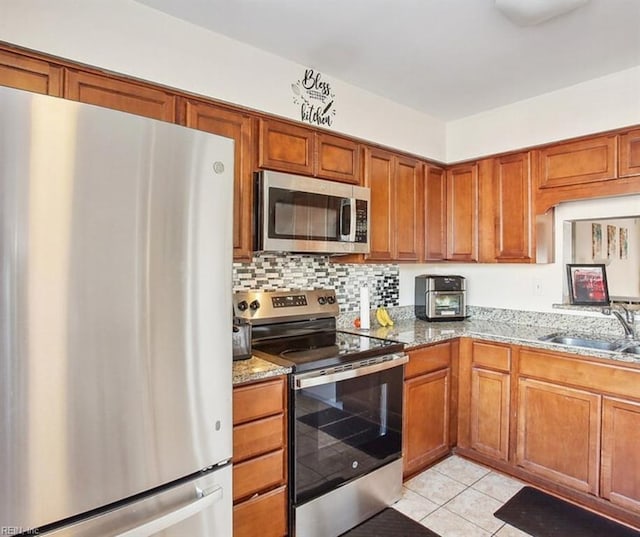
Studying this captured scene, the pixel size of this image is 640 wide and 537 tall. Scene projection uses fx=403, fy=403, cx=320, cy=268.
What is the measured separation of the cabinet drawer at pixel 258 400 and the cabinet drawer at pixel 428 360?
0.94 m

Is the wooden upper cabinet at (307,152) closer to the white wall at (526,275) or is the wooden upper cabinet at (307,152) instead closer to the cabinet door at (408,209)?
the cabinet door at (408,209)

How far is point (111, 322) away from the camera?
109 cm

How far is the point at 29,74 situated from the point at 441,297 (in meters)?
2.86

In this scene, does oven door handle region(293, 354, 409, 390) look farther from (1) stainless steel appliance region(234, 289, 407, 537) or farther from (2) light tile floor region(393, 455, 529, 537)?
(2) light tile floor region(393, 455, 529, 537)

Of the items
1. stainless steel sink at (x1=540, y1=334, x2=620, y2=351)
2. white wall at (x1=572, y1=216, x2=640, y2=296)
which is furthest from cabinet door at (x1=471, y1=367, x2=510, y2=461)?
white wall at (x1=572, y1=216, x2=640, y2=296)

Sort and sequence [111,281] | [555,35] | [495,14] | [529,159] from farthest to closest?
[529,159]
[555,35]
[495,14]
[111,281]

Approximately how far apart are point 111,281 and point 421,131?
262 cm

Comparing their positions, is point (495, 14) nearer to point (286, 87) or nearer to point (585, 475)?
point (286, 87)

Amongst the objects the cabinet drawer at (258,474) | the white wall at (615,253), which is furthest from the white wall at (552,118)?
the cabinet drawer at (258,474)

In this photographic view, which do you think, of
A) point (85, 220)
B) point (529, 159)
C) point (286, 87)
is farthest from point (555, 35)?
point (85, 220)

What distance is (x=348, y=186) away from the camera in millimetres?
2512

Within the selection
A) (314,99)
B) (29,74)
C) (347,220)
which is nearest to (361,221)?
(347,220)

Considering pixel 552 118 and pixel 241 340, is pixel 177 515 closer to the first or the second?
pixel 241 340

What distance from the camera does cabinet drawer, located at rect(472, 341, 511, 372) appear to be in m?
2.57
